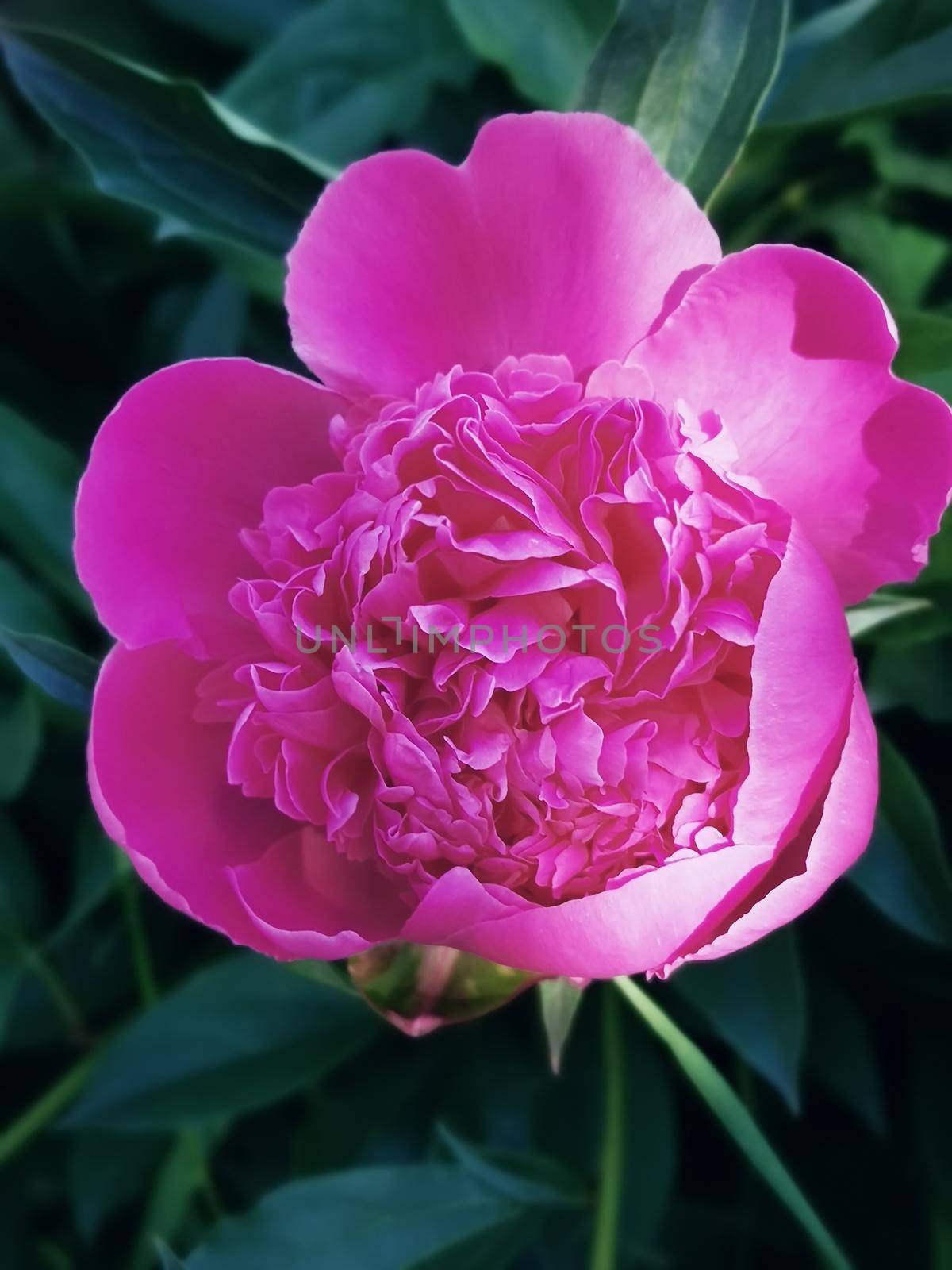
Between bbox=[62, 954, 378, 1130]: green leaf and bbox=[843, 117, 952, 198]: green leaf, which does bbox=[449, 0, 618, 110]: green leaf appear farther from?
bbox=[62, 954, 378, 1130]: green leaf

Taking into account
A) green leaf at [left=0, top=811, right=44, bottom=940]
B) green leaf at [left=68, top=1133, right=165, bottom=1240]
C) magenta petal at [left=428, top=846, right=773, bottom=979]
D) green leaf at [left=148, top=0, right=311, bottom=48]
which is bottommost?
green leaf at [left=68, top=1133, right=165, bottom=1240]

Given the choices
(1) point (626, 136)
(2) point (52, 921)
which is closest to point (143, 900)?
(2) point (52, 921)

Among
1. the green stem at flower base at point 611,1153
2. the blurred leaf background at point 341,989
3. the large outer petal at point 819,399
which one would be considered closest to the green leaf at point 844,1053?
the blurred leaf background at point 341,989

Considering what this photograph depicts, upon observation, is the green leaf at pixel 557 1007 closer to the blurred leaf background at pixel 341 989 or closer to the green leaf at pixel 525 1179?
the blurred leaf background at pixel 341 989

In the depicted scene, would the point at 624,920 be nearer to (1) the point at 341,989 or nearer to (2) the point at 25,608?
(1) the point at 341,989

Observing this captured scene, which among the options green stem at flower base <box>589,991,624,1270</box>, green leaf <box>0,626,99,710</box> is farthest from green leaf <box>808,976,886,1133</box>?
green leaf <box>0,626,99,710</box>

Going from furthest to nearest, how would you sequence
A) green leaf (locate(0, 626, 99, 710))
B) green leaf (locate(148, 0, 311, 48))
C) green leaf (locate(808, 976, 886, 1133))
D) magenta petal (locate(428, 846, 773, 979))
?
green leaf (locate(148, 0, 311, 48))
green leaf (locate(808, 976, 886, 1133))
green leaf (locate(0, 626, 99, 710))
magenta petal (locate(428, 846, 773, 979))
